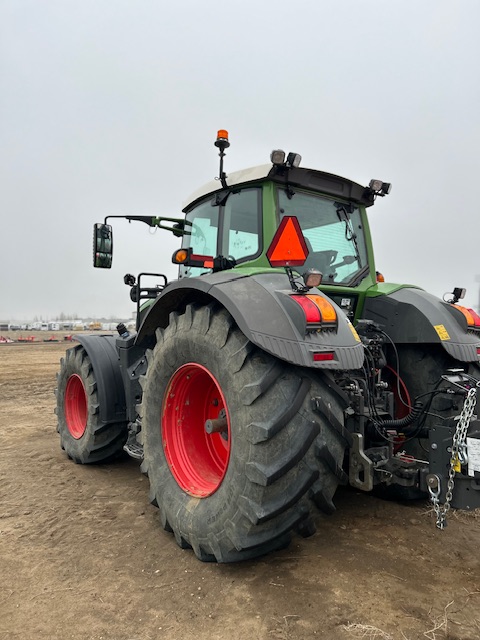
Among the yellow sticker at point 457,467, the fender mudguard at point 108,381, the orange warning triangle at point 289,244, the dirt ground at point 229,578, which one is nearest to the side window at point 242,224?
the orange warning triangle at point 289,244

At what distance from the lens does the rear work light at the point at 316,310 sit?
246 cm

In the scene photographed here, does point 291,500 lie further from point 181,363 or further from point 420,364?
point 420,364

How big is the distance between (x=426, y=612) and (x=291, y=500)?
2.74 ft

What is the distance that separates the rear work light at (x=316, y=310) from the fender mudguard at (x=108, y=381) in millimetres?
2606

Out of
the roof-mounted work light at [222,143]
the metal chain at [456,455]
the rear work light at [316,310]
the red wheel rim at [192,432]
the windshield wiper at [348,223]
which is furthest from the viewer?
the windshield wiper at [348,223]

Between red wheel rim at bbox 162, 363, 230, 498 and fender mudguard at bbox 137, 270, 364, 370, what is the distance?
2.22 feet

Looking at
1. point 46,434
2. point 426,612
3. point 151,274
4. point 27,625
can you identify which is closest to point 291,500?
point 426,612

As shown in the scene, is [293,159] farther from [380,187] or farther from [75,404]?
[75,404]

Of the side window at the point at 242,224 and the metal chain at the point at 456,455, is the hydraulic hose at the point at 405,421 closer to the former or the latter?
the metal chain at the point at 456,455

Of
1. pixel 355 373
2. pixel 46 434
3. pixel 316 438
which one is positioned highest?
pixel 355 373

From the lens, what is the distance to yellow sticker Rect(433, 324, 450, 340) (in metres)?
3.25

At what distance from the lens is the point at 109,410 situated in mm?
4445

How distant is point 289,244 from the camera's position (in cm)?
247

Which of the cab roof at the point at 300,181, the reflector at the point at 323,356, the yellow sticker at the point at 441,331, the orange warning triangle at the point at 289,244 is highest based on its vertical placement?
the cab roof at the point at 300,181
